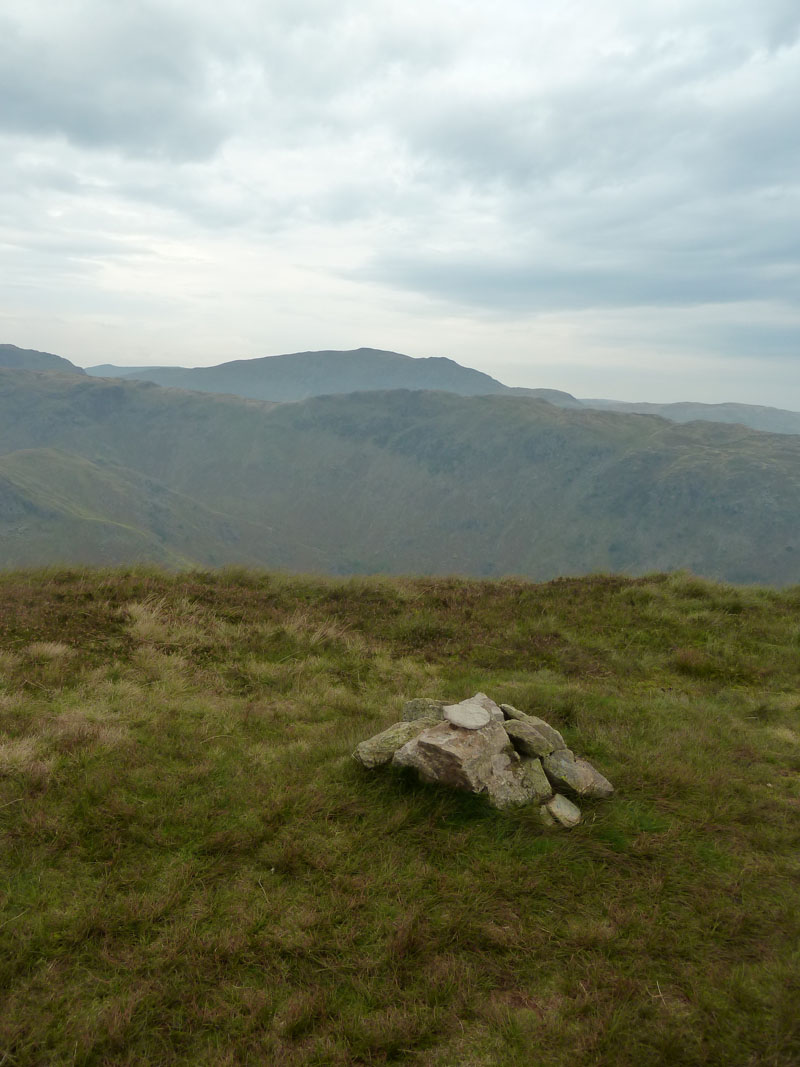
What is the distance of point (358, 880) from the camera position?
15.4 ft

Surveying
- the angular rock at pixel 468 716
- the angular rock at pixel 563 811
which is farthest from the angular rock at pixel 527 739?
the angular rock at pixel 563 811

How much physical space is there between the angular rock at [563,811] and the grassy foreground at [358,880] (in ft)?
0.50

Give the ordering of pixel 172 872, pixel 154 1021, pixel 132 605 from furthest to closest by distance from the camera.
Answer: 1. pixel 132 605
2. pixel 172 872
3. pixel 154 1021

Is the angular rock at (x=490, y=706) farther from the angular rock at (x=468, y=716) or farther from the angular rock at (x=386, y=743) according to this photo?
the angular rock at (x=386, y=743)

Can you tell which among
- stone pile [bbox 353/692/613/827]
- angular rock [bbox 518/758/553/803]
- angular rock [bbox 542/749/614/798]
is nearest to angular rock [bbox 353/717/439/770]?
stone pile [bbox 353/692/613/827]

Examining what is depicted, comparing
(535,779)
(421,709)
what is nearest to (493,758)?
(535,779)

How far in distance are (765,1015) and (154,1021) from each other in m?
3.85

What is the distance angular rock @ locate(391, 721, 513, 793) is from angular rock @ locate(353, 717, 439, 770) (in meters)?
0.19

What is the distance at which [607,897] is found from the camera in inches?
185

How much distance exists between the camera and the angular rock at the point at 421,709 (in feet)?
23.3

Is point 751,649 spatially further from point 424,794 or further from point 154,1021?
point 154,1021

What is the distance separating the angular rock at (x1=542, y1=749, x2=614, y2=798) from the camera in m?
6.03

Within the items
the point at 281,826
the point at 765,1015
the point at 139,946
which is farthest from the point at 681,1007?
the point at 139,946

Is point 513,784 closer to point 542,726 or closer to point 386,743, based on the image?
point 542,726
